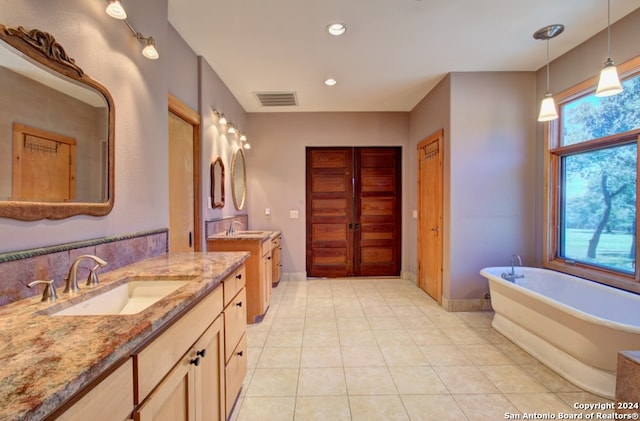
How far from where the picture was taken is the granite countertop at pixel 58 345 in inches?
20.7

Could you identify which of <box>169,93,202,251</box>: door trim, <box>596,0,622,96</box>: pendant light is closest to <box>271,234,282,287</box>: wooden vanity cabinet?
<box>169,93,202,251</box>: door trim

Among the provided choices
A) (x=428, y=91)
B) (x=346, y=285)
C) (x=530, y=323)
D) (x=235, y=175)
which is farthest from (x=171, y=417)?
(x=428, y=91)

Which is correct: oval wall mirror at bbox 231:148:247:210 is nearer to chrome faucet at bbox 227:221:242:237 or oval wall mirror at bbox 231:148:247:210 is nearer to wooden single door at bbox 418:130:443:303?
chrome faucet at bbox 227:221:242:237

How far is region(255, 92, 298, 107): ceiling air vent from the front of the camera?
3918mm

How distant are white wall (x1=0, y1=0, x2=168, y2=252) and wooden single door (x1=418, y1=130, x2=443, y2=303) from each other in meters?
3.02

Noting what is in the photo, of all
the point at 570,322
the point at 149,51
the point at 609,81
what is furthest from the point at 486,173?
the point at 149,51

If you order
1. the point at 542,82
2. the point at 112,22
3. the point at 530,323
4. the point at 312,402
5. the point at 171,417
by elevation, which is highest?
the point at 542,82

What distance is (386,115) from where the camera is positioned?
477 centimetres

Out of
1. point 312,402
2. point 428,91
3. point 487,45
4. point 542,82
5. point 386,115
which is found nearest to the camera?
point 312,402

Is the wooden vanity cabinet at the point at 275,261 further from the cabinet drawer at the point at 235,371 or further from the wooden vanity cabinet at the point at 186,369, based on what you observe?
the wooden vanity cabinet at the point at 186,369

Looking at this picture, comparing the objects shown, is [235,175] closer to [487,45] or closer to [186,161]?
[186,161]

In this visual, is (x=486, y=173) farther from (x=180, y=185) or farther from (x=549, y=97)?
(x=180, y=185)

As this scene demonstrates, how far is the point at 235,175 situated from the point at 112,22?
8.34ft

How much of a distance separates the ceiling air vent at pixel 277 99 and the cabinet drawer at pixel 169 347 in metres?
3.22
